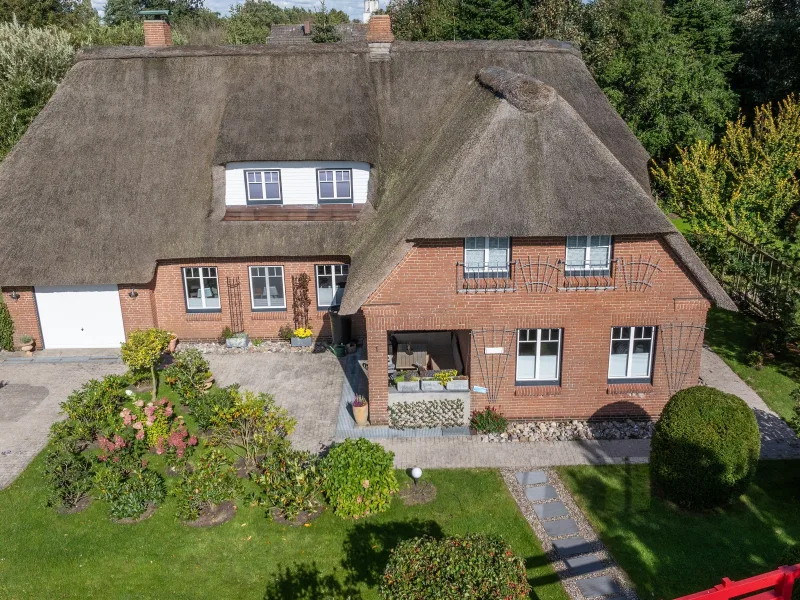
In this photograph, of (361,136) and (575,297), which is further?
(361,136)

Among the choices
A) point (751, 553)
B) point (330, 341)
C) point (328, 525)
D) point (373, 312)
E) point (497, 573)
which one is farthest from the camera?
point (330, 341)

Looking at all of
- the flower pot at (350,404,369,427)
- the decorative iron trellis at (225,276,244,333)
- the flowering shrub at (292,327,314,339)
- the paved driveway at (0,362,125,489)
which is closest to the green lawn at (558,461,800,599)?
the flower pot at (350,404,369,427)

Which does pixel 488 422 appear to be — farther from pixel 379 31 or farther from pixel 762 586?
pixel 379 31

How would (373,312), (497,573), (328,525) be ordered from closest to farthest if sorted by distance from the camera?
(497,573) → (328,525) → (373,312)

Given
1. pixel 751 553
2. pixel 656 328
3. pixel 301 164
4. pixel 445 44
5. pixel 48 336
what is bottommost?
pixel 751 553

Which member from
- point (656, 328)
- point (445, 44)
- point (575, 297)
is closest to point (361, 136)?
point (445, 44)

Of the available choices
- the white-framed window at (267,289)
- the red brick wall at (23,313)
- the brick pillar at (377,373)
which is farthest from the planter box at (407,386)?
the red brick wall at (23,313)

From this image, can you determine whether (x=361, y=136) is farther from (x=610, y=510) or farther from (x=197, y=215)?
(x=610, y=510)

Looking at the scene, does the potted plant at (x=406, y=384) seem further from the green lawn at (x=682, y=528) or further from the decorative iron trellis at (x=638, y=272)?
the decorative iron trellis at (x=638, y=272)
